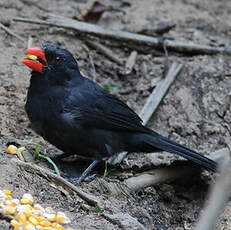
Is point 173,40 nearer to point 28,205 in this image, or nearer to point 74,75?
point 74,75

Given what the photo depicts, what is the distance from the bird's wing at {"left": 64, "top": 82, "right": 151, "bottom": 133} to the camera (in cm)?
442

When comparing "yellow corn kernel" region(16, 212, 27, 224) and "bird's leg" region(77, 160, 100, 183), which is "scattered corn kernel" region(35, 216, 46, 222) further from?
"bird's leg" region(77, 160, 100, 183)


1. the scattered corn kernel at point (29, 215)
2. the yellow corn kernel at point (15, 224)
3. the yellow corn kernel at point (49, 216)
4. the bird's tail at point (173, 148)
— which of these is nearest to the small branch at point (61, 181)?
the scattered corn kernel at point (29, 215)

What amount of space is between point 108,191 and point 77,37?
2.89 meters

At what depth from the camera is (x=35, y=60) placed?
440cm

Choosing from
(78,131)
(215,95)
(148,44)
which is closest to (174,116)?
(215,95)

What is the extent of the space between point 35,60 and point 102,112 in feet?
2.71

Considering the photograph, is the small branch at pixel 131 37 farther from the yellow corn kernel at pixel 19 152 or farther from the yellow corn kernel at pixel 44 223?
the yellow corn kernel at pixel 44 223

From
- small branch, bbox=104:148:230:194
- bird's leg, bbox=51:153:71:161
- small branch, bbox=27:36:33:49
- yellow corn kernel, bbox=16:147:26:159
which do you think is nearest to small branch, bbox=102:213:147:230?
small branch, bbox=104:148:230:194

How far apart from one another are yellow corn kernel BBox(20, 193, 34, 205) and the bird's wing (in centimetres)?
123

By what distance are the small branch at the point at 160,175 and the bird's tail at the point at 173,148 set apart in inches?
7.8

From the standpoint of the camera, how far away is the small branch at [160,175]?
167 inches

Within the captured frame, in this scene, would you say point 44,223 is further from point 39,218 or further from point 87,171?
point 87,171

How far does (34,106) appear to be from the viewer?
4332mm
